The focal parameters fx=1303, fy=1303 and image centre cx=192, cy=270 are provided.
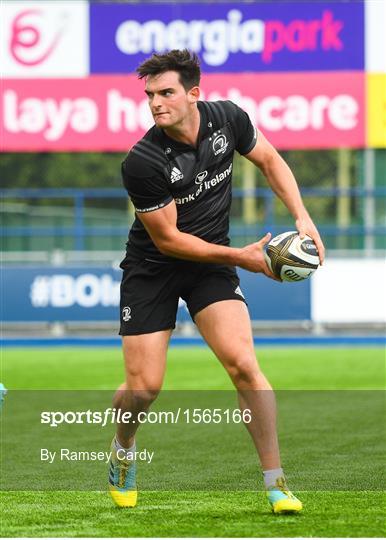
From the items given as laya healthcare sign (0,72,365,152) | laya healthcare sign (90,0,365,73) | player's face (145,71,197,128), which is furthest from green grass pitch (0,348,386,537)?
laya healthcare sign (90,0,365,73)

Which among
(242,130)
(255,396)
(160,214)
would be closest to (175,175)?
(160,214)

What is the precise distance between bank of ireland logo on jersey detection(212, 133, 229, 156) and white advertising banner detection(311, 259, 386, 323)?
12.4m

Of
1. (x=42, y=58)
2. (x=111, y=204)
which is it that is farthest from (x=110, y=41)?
(x=111, y=204)

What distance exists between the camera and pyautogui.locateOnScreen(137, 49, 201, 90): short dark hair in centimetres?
620

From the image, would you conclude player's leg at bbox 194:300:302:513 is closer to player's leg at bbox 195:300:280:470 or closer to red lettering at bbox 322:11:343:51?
player's leg at bbox 195:300:280:470

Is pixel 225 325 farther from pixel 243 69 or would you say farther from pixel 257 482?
pixel 243 69

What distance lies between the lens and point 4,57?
69.3 feet

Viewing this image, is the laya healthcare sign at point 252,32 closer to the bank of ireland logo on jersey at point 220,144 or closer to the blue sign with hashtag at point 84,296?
the blue sign with hashtag at point 84,296

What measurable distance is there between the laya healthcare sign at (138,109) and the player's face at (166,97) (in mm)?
14426

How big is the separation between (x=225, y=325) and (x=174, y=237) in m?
0.50

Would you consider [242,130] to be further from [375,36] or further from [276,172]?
[375,36]

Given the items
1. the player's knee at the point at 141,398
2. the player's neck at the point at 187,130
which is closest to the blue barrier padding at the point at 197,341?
the player's knee at the point at 141,398

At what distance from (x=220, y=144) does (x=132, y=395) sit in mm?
1340

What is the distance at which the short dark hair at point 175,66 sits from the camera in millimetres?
6195
